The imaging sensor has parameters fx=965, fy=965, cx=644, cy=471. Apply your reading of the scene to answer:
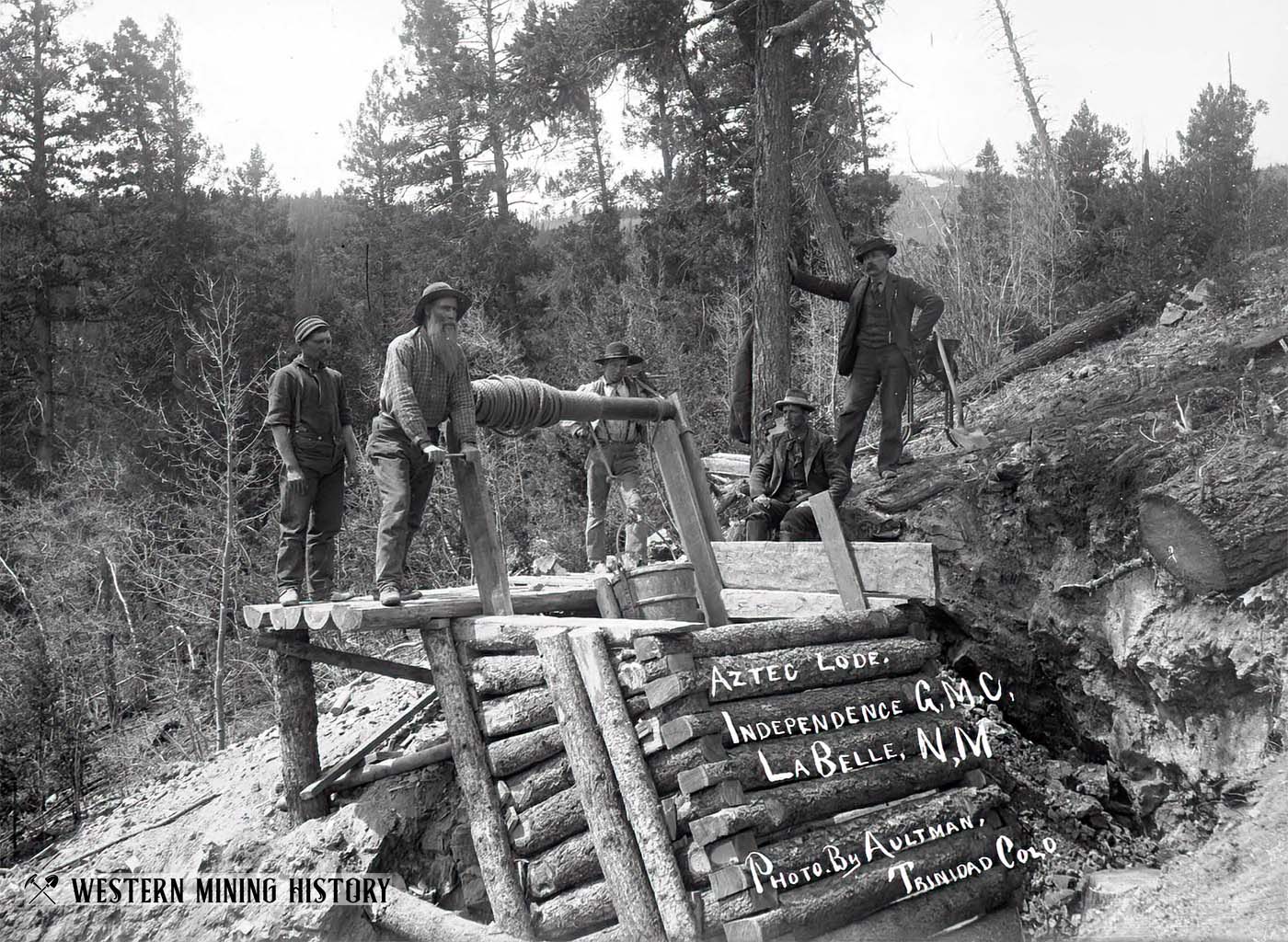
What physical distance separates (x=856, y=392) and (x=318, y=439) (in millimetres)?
4671

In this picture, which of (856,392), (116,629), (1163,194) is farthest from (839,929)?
(116,629)

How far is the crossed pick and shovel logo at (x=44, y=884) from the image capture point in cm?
787

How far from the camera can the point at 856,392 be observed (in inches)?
344

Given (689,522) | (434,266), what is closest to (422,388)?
(689,522)

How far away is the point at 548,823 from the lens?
4.82 m

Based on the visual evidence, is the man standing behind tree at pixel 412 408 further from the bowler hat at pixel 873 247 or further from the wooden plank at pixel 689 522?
the bowler hat at pixel 873 247

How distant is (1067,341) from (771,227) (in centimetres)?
420

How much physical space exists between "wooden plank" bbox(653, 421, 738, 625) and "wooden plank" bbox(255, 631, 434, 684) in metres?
2.00

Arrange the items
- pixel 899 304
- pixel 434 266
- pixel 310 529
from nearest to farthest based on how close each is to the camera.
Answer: pixel 310 529
pixel 899 304
pixel 434 266

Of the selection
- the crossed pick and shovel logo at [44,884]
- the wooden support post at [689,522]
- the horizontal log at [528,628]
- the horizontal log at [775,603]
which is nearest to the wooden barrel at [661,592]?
the wooden support post at [689,522]

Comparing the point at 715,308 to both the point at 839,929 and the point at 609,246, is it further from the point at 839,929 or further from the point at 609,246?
the point at 839,929

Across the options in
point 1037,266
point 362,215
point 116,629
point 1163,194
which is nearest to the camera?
point 1163,194

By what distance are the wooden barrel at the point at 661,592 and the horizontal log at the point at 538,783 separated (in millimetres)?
1429

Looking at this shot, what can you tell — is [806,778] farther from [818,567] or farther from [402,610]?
[402,610]
